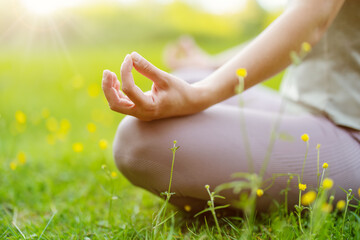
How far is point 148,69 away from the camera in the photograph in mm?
909

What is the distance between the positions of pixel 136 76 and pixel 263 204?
4.51 m

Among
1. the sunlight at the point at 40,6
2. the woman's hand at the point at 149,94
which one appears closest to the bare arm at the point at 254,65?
the woman's hand at the point at 149,94

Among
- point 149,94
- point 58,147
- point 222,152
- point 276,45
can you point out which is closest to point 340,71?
point 276,45

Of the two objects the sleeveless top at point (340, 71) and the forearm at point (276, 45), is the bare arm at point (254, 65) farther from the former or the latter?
the sleeveless top at point (340, 71)

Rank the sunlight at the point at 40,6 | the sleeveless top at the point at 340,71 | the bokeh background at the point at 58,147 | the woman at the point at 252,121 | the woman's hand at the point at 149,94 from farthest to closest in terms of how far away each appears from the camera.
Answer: the sunlight at the point at 40,6
the bokeh background at the point at 58,147
the sleeveless top at the point at 340,71
the woman at the point at 252,121
the woman's hand at the point at 149,94

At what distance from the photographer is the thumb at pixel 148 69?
891 mm

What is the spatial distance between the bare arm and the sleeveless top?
0.15m

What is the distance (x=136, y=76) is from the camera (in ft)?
18.0

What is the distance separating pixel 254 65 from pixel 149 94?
315 millimetres

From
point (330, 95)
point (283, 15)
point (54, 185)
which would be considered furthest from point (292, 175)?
point (54, 185)

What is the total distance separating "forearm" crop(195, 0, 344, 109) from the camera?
40.3 inches

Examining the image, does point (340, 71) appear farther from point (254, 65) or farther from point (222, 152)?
point (222, 152)

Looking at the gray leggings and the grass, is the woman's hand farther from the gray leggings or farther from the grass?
the grass

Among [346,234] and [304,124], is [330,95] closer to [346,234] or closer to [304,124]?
[304,124]
